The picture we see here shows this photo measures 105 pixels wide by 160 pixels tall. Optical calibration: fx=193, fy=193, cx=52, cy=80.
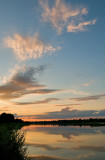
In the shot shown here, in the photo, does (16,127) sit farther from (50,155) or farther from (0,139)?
(50,155)

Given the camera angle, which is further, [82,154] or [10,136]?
[82,154]

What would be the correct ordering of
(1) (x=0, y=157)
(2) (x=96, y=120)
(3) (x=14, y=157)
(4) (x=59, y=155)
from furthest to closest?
(2) (x=96, y=120) → (4) (x=59, y=155) → (3) (x=14, y=157) → (1) (x=0, y=157)

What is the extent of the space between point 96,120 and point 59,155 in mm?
176957

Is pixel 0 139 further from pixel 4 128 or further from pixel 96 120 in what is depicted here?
pixel 96 120

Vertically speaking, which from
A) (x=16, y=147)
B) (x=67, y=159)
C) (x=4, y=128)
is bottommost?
(x=67, y=159)

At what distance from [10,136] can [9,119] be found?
145175mm

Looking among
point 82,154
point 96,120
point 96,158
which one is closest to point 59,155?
point 82,154

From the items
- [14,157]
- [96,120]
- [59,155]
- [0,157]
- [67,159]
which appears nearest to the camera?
[0,157]

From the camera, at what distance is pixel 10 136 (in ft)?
53.0

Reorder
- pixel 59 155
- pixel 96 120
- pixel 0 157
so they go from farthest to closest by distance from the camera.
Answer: pixel 96 120 → pixel 59 155 → pixel 0 157

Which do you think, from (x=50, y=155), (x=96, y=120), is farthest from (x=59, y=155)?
(x=96, y=120)

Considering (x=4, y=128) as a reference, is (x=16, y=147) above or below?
below

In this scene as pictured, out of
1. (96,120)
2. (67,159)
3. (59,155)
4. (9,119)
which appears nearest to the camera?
(67,159)

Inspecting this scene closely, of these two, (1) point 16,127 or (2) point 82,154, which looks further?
(2) point 82,154
